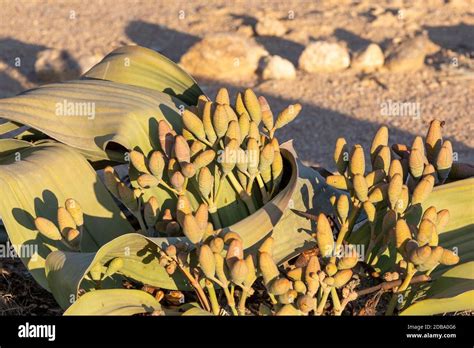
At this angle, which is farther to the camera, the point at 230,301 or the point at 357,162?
the point at 357,162

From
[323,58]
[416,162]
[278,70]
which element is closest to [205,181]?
[416,162]

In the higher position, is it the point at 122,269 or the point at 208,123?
the point at 208,123

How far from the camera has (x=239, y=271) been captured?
168cm

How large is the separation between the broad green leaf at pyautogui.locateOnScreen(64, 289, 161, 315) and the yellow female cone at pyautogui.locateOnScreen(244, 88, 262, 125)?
1.65ft

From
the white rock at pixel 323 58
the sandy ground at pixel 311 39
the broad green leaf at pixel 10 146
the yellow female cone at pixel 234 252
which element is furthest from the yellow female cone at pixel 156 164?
the white rock at pixel 323 58

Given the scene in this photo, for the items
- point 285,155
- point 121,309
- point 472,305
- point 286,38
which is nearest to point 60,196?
point 121,309

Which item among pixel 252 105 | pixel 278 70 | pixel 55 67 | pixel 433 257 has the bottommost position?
pixel 55 67

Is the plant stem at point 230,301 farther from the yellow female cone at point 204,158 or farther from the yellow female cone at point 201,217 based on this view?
the yellow female cone at point 204,158

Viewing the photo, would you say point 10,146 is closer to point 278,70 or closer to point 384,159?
point 384,159

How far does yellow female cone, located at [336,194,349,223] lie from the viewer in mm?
1866

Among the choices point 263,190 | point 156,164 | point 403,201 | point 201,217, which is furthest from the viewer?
point 263,190

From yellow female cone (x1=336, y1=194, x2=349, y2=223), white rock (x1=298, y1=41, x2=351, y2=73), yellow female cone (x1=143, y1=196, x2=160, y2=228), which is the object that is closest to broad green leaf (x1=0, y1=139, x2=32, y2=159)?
yellow female cone (x1=143, y1=196, x2=160, y2=228)

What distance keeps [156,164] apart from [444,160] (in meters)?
0.66

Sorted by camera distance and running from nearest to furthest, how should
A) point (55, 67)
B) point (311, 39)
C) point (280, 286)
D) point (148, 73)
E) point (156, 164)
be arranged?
point (280, 286)
point (156, 164)
point (148, 73)
point (55, 67)
point (311, 39)
